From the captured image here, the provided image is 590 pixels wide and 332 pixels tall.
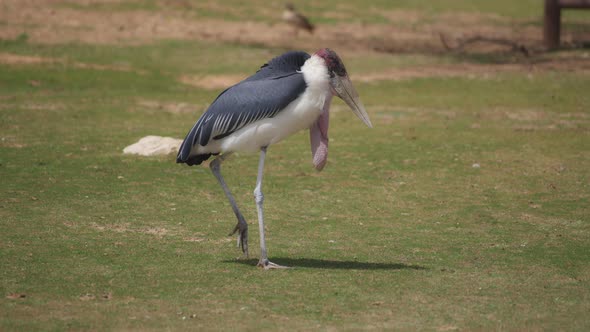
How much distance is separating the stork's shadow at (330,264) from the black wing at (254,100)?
96cm

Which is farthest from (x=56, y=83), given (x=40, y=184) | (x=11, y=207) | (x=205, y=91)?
(x=11, y=207)

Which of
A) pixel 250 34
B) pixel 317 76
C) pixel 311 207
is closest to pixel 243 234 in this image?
pixel 317 76

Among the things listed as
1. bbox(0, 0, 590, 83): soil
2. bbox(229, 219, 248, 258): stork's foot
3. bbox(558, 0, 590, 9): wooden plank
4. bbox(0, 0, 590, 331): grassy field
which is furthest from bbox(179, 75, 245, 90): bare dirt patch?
bbox(229, 219, 248, 258): stork's foot

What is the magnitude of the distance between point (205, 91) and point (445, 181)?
6.52 m

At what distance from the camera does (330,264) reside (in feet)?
22.3

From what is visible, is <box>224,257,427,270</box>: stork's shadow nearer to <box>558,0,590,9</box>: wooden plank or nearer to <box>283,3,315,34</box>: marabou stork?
<box>558,0,590,9</box>: wooden plank

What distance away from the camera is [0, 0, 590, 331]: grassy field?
5.78 metres

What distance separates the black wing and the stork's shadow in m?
0.96

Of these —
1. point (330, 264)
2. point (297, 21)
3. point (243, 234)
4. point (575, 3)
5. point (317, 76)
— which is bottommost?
point (330, 264)

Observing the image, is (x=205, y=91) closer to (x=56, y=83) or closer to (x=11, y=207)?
(x=56, y=83)

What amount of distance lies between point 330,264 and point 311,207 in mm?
1949

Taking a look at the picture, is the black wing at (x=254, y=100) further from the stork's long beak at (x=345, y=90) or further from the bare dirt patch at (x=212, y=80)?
the bare dirt patch at (x=212, y=80)

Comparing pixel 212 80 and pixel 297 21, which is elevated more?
pixel 297 21

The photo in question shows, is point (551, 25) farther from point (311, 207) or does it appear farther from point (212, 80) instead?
point (311, 207)
